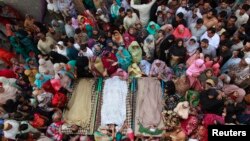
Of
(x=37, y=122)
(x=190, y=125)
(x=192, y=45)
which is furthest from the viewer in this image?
(x=192, y=45)

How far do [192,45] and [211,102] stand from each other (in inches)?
61.7

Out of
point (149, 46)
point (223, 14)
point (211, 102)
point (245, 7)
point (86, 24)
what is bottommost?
point (211, 102)

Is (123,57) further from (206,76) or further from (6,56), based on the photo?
(6,56)

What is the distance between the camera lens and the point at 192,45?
8.23 meters

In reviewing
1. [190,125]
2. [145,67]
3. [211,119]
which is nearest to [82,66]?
[145,67]

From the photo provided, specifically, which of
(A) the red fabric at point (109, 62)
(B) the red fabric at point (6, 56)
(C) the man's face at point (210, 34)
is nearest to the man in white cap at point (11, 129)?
(B) the red fabric at point (6, 56)

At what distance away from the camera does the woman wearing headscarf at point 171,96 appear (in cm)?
788

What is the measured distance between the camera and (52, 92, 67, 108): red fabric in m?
8.00

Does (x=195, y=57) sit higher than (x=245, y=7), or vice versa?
(x=245, y=7)

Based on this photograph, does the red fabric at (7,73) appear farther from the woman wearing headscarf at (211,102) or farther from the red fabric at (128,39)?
the woman wearing headscarf at (211,102)

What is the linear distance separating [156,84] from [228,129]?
2.12m

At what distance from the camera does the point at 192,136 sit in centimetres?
746

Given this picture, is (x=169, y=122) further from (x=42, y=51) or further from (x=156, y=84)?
(x=42, y=51)

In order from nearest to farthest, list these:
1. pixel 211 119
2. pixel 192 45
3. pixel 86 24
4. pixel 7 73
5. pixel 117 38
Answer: pixel 211 119
pixel 192 45
pixel 117 38
pixel 7 73
pixel 86 24
